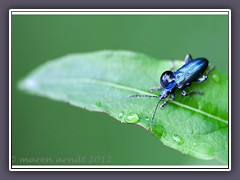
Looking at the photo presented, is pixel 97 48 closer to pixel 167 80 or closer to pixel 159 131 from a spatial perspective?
pixel 167 80

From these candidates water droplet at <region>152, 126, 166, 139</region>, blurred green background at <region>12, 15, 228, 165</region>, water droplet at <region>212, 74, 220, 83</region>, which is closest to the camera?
water droplet at <region>152, 126, 166, 139</region>

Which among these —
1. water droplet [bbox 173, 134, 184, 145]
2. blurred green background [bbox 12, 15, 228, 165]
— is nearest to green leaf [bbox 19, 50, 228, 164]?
water droplet [bbox 173, 134, 184, 145]

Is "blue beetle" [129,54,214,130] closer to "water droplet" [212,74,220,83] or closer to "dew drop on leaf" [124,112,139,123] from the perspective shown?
"water droplet" [212,74,220,83]

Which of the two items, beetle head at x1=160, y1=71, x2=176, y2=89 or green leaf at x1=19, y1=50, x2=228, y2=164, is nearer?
green leaf at x1=19, y1=50, x2=228, y2=164

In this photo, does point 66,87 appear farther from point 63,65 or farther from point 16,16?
point 16,16

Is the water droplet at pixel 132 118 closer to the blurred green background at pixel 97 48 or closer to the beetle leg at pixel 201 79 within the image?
the beetle leg at pixel 201 79

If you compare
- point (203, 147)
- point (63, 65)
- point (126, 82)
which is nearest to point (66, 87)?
point (63, 65)

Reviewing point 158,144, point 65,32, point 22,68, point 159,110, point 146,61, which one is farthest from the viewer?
point 65,32

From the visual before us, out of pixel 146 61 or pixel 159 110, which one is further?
pixel 146 61
